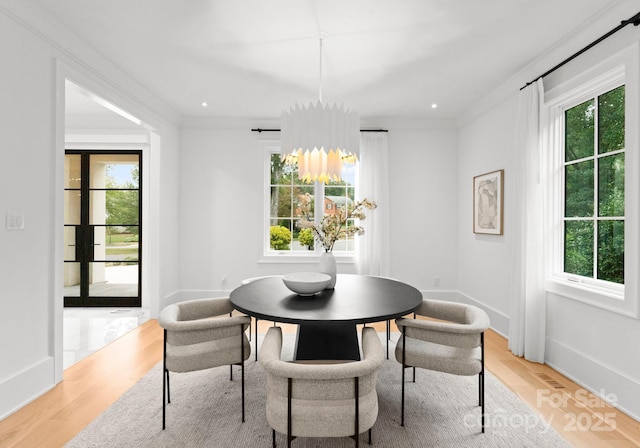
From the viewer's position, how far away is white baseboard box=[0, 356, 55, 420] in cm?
216

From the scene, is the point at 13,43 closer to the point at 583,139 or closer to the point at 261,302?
the point at 261,302

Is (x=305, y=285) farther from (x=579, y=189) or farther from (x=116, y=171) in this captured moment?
(x=116, y=171)

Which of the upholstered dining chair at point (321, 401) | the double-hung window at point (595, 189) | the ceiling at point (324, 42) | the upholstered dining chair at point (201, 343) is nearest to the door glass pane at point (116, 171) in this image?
the ceiling at point (324, 42)

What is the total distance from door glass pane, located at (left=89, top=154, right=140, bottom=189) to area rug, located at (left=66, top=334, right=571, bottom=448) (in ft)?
10.6

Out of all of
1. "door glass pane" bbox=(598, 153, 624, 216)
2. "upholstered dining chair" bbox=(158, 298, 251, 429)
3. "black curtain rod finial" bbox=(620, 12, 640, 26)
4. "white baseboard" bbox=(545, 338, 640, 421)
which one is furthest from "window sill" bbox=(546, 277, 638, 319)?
"upholstered dining chair" bbox=(158, 298, 251, 429)

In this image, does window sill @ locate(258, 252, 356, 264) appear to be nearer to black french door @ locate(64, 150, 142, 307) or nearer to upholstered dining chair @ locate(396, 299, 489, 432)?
black french door @ locate(64, 150, 142, 307)

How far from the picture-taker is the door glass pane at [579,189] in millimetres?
2754

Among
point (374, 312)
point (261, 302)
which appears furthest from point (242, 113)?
point (374, 312)

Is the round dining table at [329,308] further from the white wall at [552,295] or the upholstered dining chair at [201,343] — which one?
the white wall at [552,295]

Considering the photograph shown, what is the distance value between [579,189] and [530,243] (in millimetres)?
584

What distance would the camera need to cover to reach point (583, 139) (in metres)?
2.82

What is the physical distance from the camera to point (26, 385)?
7.61 ft

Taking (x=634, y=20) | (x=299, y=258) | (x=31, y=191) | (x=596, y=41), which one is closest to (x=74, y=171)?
(x=31, y=191)

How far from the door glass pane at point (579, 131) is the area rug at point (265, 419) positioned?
1998 mm
